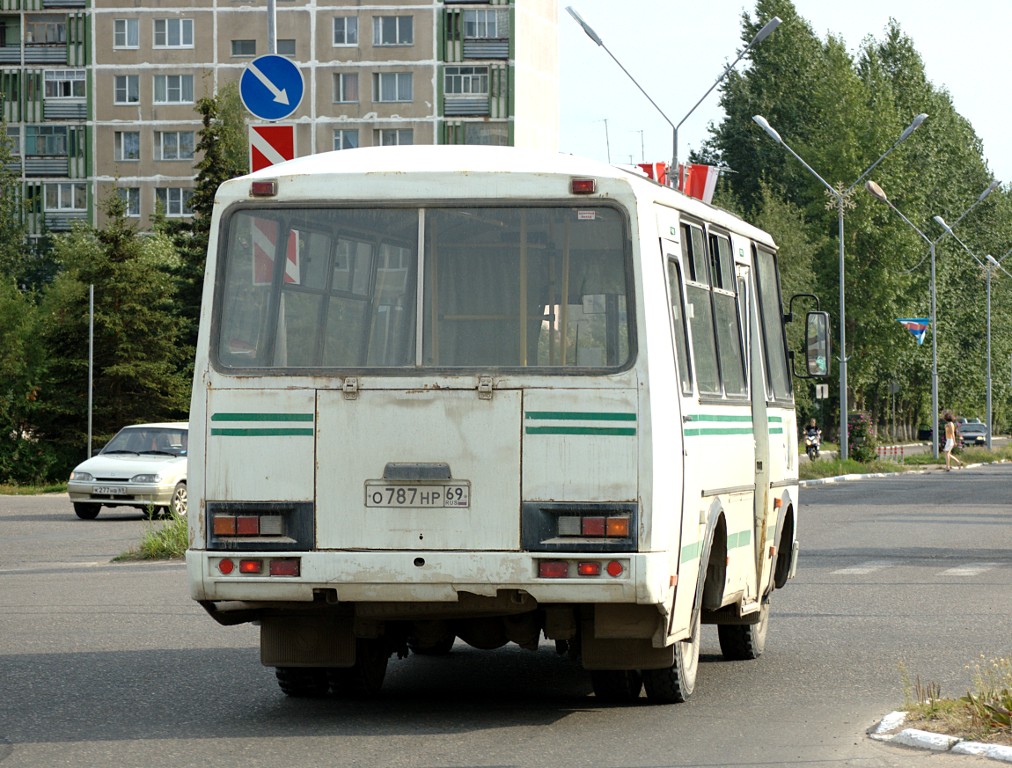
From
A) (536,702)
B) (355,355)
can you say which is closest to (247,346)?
(355,355)

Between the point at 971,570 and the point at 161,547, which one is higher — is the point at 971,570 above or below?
below

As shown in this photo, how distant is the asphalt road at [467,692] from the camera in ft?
28.2

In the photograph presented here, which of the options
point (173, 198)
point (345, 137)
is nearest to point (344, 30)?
point (345, 137)

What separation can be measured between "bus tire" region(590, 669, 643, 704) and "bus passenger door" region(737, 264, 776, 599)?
182cm

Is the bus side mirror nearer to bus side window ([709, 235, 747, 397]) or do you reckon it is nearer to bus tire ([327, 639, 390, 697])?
bus side window ([709, 235, 747, 397])

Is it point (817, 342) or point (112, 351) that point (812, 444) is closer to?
point (112, 351)

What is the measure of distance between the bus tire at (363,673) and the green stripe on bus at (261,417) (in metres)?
1.66

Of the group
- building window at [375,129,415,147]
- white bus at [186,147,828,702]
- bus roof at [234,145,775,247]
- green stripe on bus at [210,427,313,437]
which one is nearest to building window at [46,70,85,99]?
building window at [375,129,415,147]

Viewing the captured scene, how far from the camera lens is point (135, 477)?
99.5ft

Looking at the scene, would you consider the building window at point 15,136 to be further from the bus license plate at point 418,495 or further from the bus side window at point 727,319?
the bus license plate at point 418,495

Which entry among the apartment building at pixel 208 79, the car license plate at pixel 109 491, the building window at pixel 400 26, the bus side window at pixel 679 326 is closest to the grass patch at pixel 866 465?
the car license plate at pixel 109 491

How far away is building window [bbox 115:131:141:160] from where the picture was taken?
327ft

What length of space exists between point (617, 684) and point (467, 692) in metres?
1.04

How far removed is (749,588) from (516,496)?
2.89 meters
